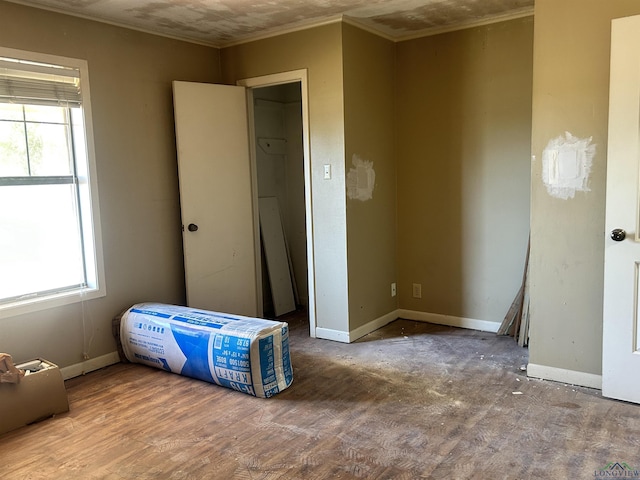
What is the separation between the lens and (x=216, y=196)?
414cm

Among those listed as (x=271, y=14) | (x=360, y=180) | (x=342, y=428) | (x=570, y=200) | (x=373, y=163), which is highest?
(x=271, y=14)

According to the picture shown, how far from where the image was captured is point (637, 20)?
8.43ft

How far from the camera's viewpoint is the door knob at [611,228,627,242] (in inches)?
106

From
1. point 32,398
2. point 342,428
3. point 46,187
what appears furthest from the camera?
point 46,187

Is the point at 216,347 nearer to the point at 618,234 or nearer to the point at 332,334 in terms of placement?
the point at 332,334

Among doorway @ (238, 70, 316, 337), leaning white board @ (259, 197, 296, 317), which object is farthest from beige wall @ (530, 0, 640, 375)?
leaning white board @ (259, 197, 296, 317)

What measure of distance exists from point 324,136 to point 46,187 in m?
1.87

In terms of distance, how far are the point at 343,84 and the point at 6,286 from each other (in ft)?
8.24

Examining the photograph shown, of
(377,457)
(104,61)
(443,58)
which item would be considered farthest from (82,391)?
(443,58)

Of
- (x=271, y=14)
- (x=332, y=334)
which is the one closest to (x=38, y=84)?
(x=271, y=14)

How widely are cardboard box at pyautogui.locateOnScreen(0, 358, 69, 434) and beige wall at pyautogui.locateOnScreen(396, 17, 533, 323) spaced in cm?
274

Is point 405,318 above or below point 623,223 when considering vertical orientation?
below

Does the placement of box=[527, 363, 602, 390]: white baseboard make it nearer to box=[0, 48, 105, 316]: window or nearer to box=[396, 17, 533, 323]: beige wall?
box=[396, 17, 533, 323]: beige wall

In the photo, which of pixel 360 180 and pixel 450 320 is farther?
pixel 450 320
